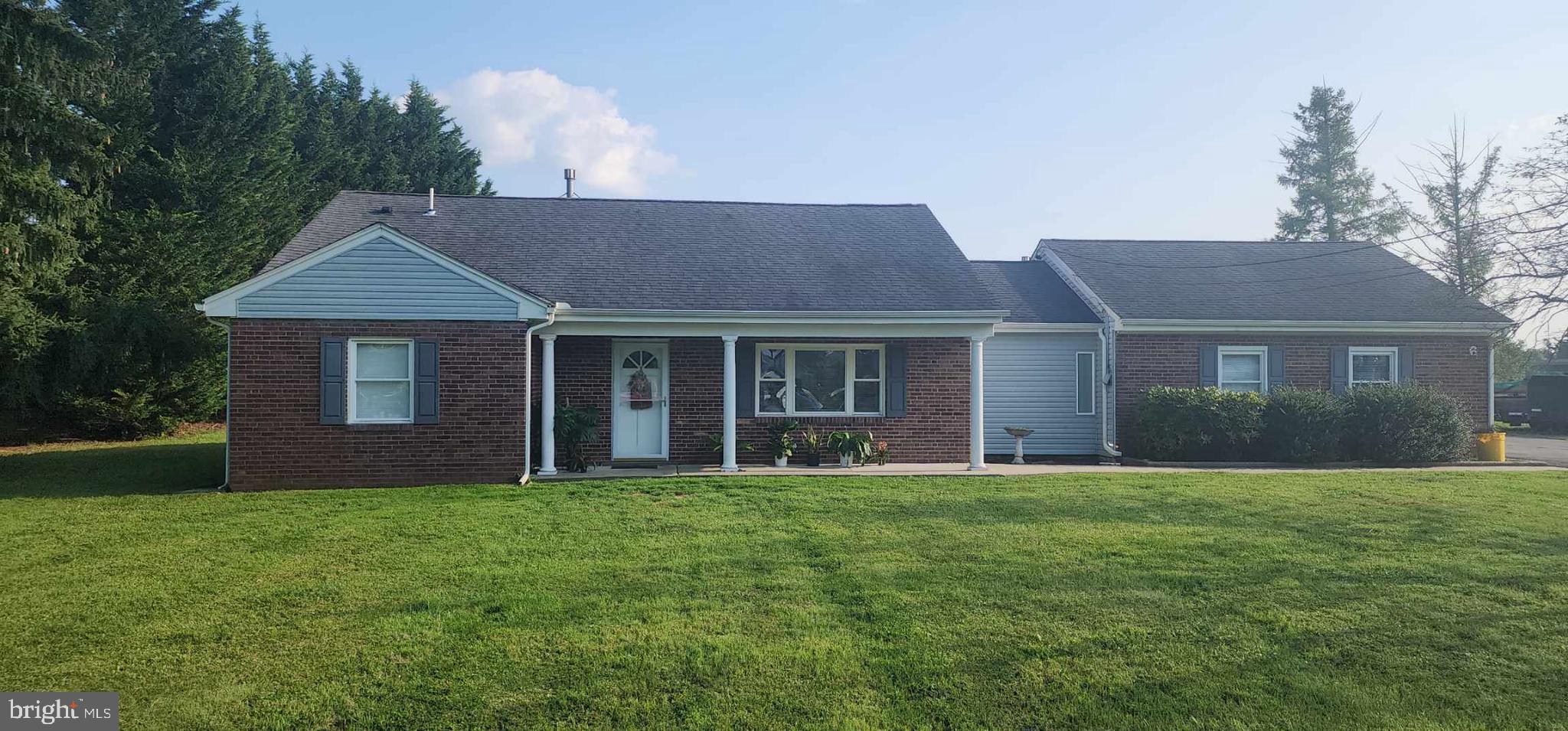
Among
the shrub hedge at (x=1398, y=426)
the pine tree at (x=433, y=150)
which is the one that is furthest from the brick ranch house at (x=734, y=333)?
the pine tree at (x=433, y=150)

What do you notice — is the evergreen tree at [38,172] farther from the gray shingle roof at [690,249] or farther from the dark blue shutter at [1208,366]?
the dark blue shutter at [1208,366]

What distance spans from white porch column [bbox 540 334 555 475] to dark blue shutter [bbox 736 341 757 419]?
292cm

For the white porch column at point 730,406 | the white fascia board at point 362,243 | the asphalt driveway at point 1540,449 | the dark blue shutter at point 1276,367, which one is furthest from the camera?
the asphalt driveway at point 1540,449

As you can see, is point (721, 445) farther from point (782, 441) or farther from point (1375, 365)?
point (1375, 365)

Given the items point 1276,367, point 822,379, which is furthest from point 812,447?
point 1276,367

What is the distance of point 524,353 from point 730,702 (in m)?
8.67

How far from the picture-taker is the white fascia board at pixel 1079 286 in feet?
53.1

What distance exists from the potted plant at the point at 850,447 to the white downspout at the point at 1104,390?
487 centimetres

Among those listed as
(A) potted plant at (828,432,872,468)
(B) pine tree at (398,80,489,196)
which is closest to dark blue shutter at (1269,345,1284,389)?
(A) potted plant at (828,432,872,468)

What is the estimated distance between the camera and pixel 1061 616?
19.2 ft

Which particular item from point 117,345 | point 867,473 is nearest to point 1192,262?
point 867,473

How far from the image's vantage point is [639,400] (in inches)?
559

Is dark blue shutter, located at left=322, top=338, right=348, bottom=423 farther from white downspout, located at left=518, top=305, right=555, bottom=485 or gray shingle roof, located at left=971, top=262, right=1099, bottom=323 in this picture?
gray shingle roof, located at left=971, top=262, right=1099, bottom=323

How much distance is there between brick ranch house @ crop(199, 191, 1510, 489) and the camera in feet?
39.2
